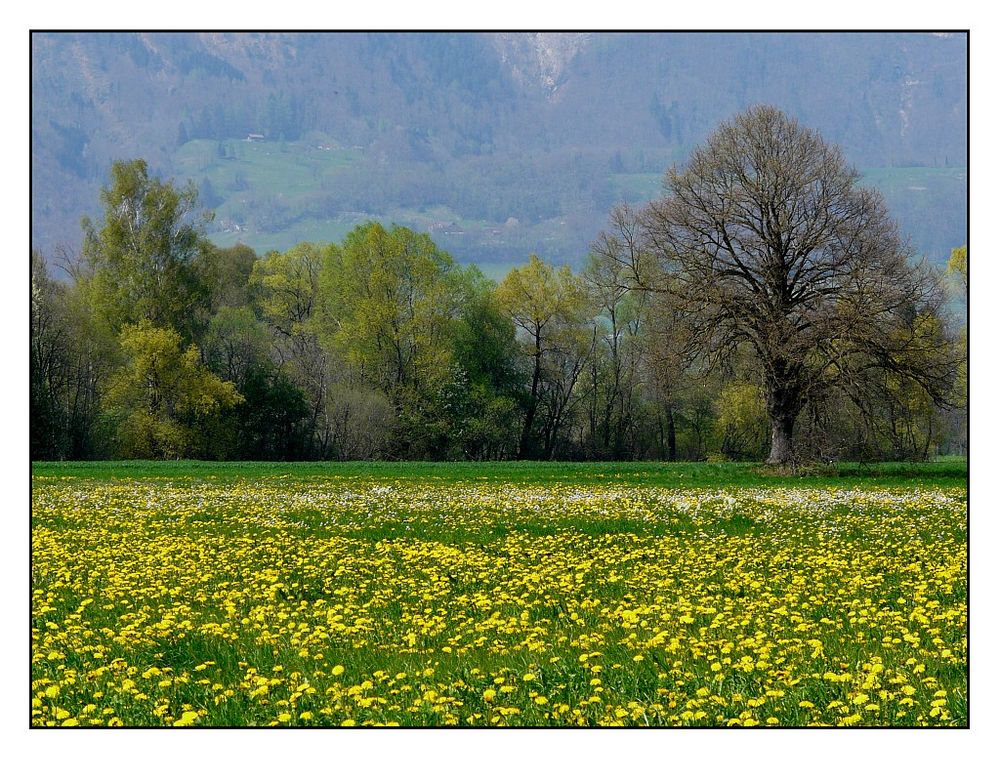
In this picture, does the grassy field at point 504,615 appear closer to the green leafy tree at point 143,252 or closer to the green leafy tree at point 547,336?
the green leafy tree at point 143,252

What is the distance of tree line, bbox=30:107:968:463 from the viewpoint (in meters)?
34.2

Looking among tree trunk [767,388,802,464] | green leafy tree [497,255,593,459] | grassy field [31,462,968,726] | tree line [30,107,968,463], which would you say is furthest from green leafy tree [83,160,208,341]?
grassy field [31,462,968,726]

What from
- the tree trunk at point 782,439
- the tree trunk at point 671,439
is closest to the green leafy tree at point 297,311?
the tree trunk at point 671,439

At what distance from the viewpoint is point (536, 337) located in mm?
66750

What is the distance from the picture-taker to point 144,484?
30812 mm

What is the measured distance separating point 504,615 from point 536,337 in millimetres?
56083

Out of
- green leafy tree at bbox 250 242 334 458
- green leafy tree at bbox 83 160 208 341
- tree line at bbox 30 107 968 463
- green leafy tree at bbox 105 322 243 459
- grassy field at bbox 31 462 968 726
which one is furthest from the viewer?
green leafy tree at bbox 250 242 334 458

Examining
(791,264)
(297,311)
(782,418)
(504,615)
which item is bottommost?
(504,615)

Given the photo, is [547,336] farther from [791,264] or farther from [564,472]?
[791,264]

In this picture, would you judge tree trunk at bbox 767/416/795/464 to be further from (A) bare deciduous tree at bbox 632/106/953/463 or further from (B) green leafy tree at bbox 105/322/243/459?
(B) green leafy tree at bbox 105/322/243/459

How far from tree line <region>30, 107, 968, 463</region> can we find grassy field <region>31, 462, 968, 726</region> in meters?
13.2

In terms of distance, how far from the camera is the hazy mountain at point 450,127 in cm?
5128

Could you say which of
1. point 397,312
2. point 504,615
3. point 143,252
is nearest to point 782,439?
point 504,615
